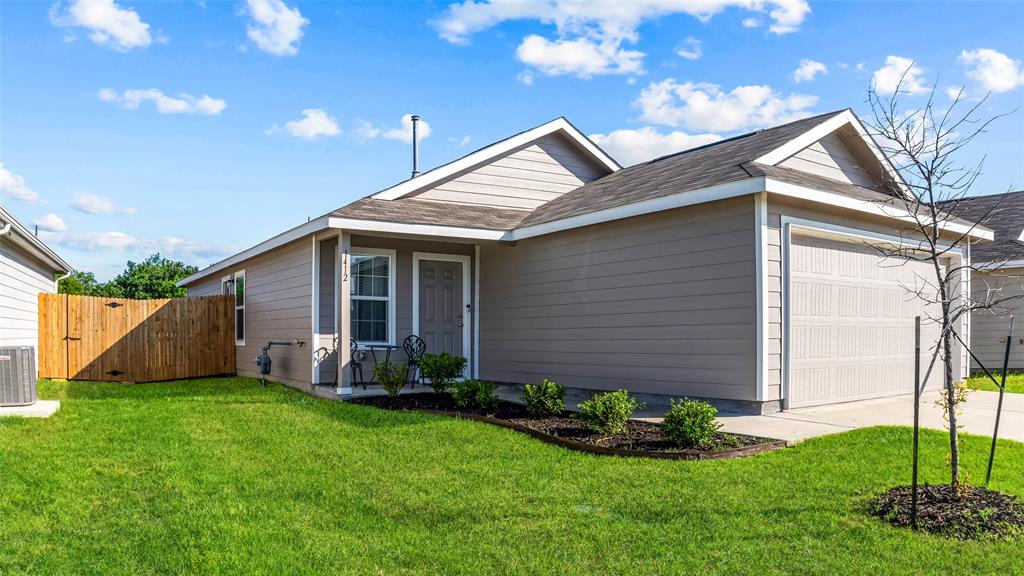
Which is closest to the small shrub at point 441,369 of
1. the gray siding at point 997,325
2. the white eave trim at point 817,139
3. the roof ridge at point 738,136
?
the white eave trim at point 817,139

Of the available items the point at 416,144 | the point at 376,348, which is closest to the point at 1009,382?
the point at 376,348

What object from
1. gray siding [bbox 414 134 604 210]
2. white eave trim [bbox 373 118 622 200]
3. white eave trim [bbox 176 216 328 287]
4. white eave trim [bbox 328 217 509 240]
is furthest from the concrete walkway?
gray siding [bbox 414 134 604 210]

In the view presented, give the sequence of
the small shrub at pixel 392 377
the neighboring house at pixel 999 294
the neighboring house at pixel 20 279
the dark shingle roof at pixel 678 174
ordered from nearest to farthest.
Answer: the dark shingle roof at pixel 678 174 < the small shrub at pixel 392 377 < the neighboring house at pixel 20 279 < the neighboring house at pixel 999 294

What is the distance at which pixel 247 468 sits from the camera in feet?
18.9

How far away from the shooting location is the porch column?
977cm

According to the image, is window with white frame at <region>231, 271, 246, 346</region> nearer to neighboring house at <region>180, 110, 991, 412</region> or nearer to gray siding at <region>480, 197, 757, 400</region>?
neighboring house at <region>180, 110, 991, 412</region>

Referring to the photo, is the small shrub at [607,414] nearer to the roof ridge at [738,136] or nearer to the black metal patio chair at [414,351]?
the black metal patio chair at [414,351]

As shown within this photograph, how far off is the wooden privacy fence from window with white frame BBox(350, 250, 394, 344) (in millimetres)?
5532

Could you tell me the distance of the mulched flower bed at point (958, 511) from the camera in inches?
162

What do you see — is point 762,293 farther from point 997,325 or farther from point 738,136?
point 997,325

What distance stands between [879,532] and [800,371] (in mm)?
4331

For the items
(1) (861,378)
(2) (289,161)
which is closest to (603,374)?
(1) (861,378)

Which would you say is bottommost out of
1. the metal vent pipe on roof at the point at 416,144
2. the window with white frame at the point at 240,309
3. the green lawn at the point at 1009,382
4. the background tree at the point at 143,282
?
the green lawn at the point at 1009,382

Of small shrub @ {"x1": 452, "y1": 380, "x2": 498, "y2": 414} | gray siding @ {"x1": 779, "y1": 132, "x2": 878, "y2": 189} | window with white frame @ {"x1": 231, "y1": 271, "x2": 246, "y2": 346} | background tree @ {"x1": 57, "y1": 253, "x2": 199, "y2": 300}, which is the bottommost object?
small shrub @ {"x1": 452, "y1": 380, "x2": 498, "y2": 414}
